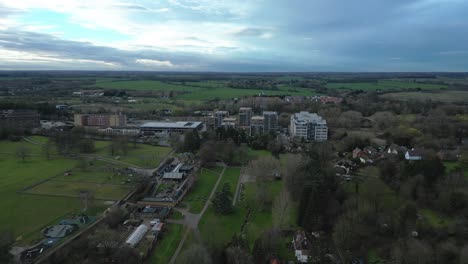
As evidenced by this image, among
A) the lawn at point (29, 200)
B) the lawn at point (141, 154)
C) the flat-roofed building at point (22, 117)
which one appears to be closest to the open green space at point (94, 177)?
the lawn at point (29, 200)

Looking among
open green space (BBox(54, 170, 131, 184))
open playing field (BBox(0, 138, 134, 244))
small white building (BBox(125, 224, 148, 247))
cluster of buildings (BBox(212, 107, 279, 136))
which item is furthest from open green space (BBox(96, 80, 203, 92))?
small white building (BBox(125, 224, 148, 247))

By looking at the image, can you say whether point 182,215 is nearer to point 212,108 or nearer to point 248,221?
point 248,221

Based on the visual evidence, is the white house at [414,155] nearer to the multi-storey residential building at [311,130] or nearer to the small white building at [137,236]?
the multi-storey residential building at [311,130]

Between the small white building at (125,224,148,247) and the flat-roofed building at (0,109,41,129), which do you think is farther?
the flat-roofed building at (0,109,41,129)

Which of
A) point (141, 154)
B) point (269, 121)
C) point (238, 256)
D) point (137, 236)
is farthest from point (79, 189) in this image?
point (269, 121)

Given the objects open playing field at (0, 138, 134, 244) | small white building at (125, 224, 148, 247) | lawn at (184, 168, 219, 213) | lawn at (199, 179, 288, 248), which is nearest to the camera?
small white building at (125, 224, 148, 247)

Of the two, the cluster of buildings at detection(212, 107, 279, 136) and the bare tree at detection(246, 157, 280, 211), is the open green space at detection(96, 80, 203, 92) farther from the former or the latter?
the bare tree at detection(246, 157, 280, 211)
